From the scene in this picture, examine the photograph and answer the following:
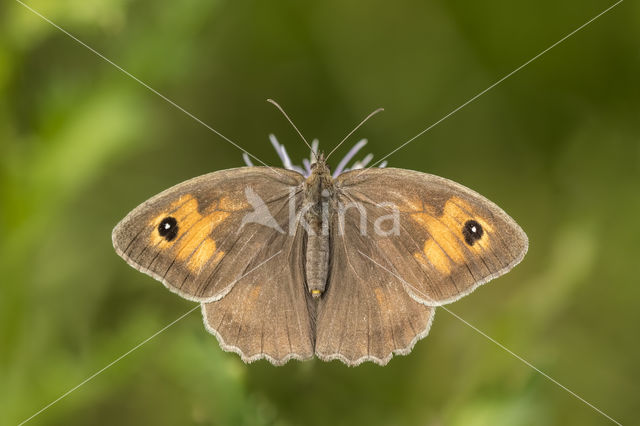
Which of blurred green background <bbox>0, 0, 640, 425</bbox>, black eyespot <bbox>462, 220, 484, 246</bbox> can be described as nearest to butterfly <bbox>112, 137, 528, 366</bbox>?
black eyespot <bbox>462, 220, 484, 246</bbox>

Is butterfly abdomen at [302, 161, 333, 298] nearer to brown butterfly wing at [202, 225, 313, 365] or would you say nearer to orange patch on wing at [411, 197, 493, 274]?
brown butterfly wing at [202, 225, 313, 365]

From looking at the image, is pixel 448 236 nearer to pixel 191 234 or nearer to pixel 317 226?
pixel 317 226

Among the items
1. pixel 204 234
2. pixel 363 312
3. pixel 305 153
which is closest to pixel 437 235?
pixel 363 312

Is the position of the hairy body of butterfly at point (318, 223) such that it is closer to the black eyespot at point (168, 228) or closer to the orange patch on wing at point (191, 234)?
the orange patch on wing at point (191, 234)

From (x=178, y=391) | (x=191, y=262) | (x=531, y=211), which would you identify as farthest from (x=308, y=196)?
(x=531, y=211)

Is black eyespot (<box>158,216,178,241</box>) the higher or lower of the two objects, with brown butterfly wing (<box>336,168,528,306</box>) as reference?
higher

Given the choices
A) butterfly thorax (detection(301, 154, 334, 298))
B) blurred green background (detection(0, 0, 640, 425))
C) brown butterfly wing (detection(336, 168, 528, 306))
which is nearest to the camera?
brown butterfly wing (detection(336, 168, 528, 306))
